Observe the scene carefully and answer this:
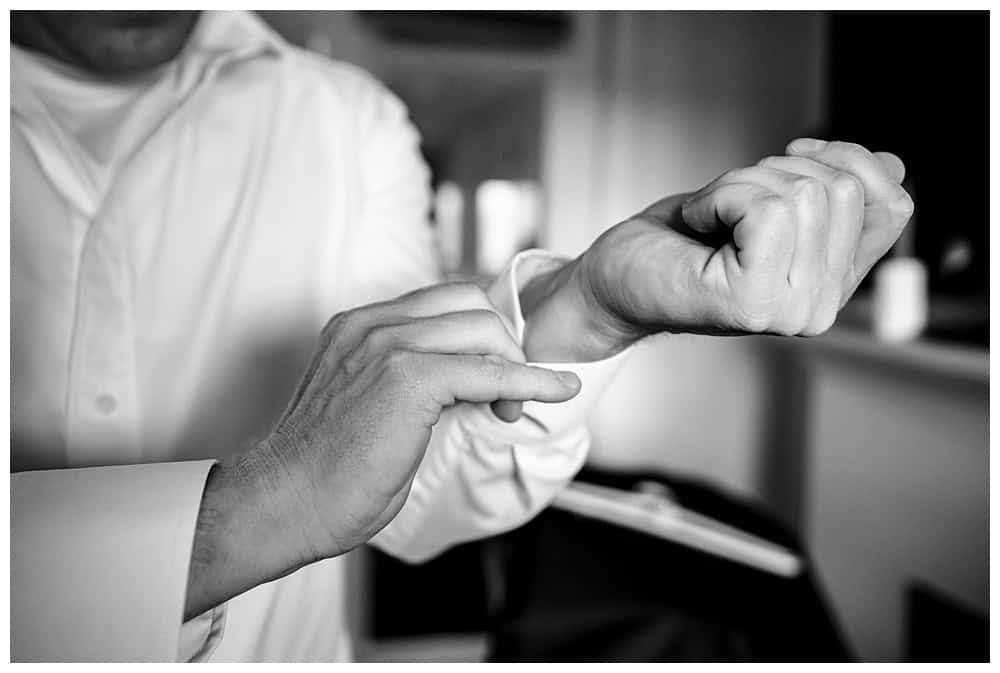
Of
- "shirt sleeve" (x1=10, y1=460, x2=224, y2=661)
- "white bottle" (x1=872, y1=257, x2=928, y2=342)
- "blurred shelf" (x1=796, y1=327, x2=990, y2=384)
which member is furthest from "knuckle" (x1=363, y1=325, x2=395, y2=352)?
"white bottle" (x1=872, y1=257, x2=928, y2=342)

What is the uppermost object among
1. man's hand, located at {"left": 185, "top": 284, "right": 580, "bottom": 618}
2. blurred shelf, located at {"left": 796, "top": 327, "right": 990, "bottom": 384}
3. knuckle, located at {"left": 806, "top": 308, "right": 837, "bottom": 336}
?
knuckle, located at {"left": 806, "top": 308, "right": 837, "bottom": 336}

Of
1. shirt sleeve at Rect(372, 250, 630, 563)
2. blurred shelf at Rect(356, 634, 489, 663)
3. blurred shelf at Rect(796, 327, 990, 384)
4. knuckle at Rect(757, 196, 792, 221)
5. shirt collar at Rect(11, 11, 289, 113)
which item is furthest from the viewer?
blurred shelf at Rect(356, 634, 489, 663)

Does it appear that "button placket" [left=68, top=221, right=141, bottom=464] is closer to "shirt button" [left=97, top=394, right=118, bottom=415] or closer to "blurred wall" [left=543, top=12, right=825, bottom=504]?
"shirt button" [left=97, top=394, right=118, bottom=415]

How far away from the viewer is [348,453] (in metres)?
0.40

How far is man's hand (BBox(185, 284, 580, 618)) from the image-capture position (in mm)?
404

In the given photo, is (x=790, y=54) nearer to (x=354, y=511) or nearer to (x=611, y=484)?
(x=611, y=484)

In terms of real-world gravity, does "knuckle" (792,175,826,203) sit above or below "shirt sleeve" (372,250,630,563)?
above

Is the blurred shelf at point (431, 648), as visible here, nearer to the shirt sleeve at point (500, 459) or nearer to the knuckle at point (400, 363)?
the shirt sleeve at point (500, 459)

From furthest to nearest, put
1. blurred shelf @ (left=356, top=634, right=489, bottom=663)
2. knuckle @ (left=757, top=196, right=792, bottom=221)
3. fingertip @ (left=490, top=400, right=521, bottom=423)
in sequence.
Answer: blurred shelf @ (left=356, top=634, right=489, bottom=663), fingertip @ (left=490, top=400, right=521, bottom=423), knuckle @ (left=757, top=196, right=792, bottom=221)

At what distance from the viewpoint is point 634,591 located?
3.74 ft

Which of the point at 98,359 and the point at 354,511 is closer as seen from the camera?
the point at 354,511

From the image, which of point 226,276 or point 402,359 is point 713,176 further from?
point 402,359
